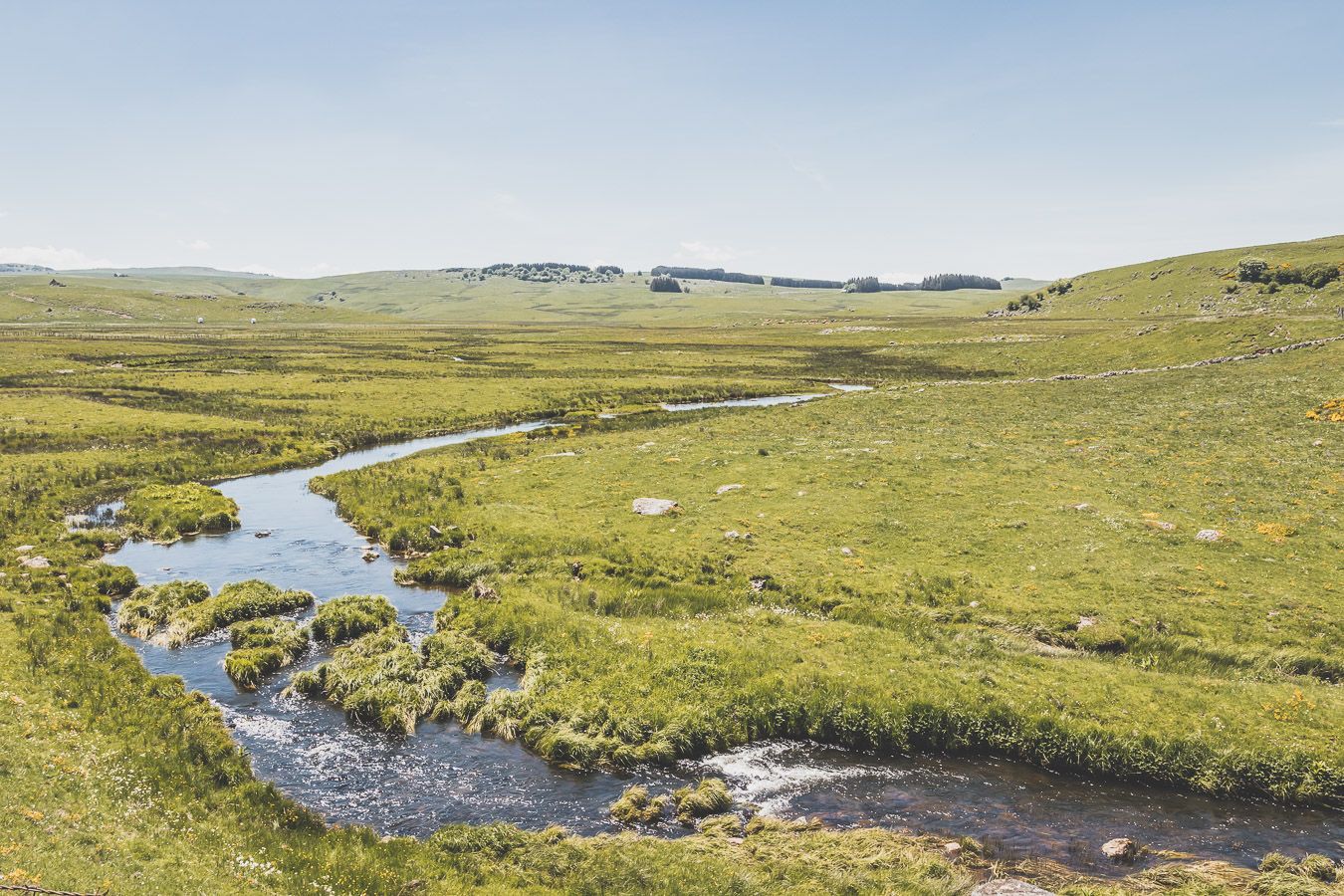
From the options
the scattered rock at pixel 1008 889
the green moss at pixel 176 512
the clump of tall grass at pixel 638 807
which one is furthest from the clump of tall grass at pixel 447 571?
the scattered rock at pixel 1008 889

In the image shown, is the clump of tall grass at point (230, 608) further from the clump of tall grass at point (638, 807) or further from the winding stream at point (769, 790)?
the clump of tall grass at point (638, 807)

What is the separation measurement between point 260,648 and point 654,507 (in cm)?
2033

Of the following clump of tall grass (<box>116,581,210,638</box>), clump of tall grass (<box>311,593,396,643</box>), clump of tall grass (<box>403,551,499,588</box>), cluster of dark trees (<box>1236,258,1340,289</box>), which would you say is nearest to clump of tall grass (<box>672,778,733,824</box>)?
clump of tall grass (<box>311,593,396,643</box>)

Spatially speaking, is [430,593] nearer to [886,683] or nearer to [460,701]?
[460,701]

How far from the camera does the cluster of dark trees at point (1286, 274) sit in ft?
439

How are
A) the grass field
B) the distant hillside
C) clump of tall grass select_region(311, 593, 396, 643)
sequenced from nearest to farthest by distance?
the grass field, clump of tall grass select_region(311, 593, 396, 643), the distant hillside

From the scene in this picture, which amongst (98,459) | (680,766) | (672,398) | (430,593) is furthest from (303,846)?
(672,398)

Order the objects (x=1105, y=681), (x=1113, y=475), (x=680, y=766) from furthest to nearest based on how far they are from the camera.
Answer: (x=1113, y=475), (x=1105, y=681), (x=680, y=766)

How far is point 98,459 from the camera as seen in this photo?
165 feet

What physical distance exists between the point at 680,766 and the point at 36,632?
908 inches

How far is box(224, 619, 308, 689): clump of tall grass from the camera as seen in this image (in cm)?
2259

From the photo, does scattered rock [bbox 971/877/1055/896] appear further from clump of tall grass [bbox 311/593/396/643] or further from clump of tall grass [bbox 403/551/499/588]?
clump of tall grass [bbox 403/551/499/588]

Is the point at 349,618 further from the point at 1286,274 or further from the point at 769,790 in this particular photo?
the point at 1286,274

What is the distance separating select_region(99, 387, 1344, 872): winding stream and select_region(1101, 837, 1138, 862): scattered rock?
0.38 metres
